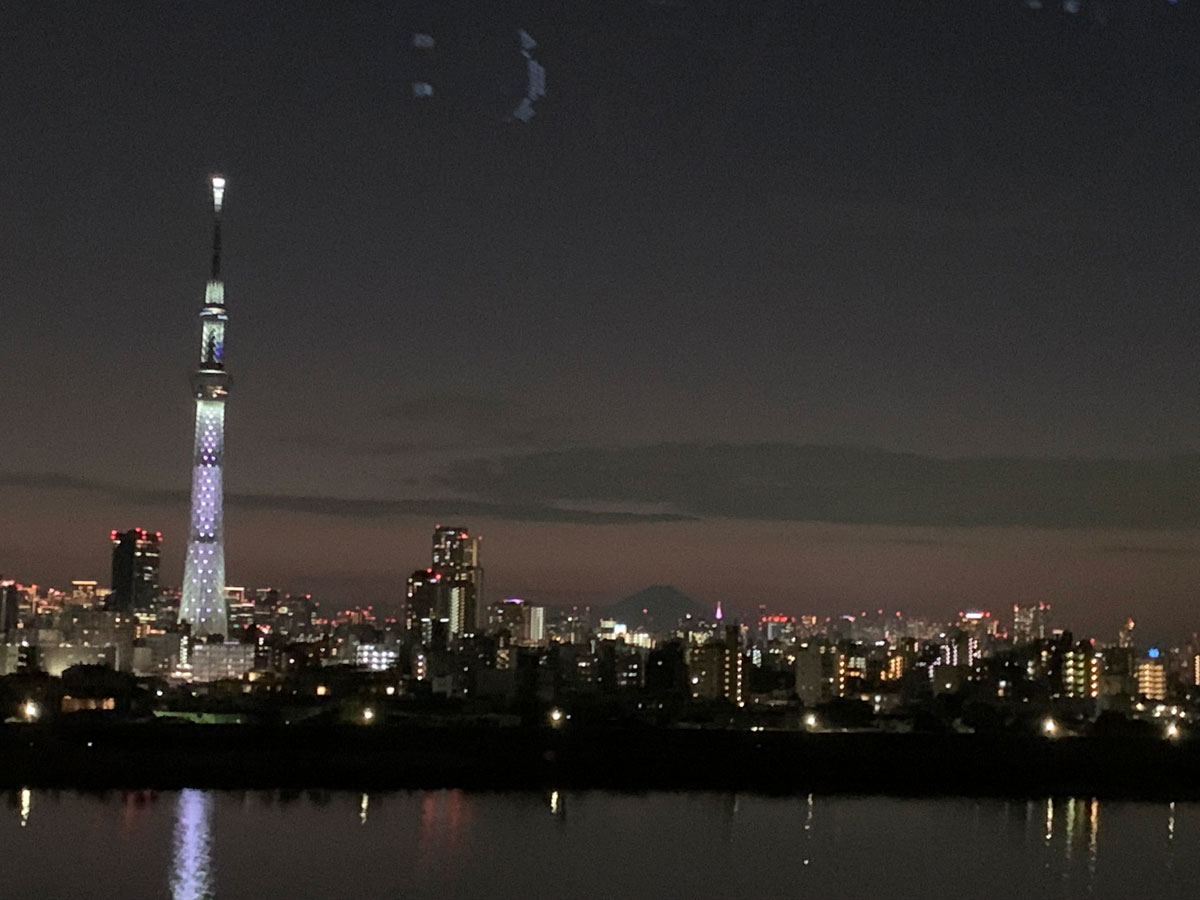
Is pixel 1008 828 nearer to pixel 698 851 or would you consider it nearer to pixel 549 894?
pixel 698 851

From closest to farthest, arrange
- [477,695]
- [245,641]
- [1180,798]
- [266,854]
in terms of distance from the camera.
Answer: [266,854]
[1180,798]
[477,695]
[245,641]

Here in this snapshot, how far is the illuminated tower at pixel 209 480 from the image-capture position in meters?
118

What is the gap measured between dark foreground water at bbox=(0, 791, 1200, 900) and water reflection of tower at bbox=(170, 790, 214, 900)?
6cm

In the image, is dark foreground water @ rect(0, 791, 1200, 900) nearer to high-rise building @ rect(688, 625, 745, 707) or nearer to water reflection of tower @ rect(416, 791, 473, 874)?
water reflection of tower @ rect(416, 791, 473, 874)

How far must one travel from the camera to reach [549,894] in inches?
1120

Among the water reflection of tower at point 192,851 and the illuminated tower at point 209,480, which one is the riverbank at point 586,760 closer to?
the water reflection of tower at point 192,851

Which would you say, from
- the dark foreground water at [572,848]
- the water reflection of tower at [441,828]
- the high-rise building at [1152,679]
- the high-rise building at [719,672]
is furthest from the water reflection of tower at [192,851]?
the high-rise building at [1152,679]

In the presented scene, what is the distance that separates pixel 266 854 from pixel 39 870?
4.14 metres

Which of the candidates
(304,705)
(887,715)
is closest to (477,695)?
(304,705)

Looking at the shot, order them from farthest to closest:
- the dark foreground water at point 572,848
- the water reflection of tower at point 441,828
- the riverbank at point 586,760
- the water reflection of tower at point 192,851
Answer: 1. the riverbank at point 586,760
2. the water reflection of tower at point 441,828
3. the dark foreground water at point 572,848
4. the water reflection of tower at point 192,851

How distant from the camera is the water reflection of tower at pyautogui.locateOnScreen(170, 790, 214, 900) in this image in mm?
27984

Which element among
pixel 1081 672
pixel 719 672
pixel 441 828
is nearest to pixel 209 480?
pixel 719 672

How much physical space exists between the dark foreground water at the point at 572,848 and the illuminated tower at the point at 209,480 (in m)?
77.3

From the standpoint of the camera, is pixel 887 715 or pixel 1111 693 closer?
pixel 887 715
